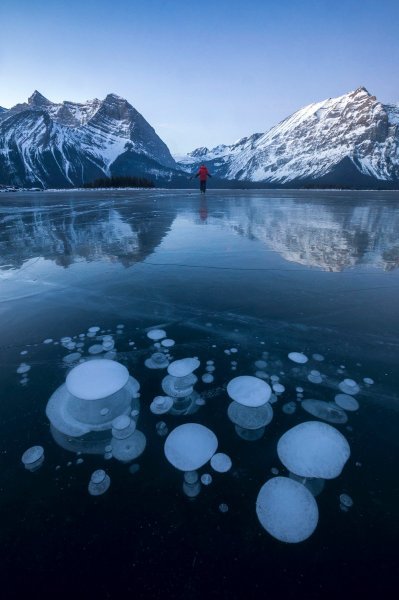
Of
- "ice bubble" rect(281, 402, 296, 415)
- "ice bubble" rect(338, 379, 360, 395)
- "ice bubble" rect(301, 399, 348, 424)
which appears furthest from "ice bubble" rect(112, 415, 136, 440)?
"ice bubble" rect(338, 379, 360, 395)

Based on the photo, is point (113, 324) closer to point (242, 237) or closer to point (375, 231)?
point (242, 237)

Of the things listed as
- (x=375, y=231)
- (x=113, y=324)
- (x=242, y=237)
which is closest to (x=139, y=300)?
(x=113, y=324)

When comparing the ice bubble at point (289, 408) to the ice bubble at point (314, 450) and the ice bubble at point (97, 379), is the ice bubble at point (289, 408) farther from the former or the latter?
the ice bubble at point (97, 379)

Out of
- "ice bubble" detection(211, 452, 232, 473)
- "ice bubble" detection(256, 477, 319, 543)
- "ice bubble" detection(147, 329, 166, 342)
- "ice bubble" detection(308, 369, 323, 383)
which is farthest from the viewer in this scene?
"ice bubble" detection(147, 329, 166, 342)

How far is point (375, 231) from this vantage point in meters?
8.95

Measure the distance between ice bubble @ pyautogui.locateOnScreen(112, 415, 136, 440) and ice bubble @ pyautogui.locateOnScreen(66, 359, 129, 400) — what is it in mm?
218

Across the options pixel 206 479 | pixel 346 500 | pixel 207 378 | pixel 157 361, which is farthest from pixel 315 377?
pixel 157 361

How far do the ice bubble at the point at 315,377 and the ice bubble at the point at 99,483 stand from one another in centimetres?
169

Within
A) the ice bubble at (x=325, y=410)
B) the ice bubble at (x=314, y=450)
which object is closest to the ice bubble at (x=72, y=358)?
the ice bubble at (x=314, y=450)

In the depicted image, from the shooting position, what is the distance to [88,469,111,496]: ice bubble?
5.39 feet

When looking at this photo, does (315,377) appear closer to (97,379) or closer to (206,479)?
(206,479)

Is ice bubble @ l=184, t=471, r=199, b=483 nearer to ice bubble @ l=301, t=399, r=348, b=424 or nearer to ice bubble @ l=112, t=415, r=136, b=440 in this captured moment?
ice bubble @ l=112, t=415, r=136, b=440

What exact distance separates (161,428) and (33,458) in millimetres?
797

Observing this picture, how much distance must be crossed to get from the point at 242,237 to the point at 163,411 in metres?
6.66
